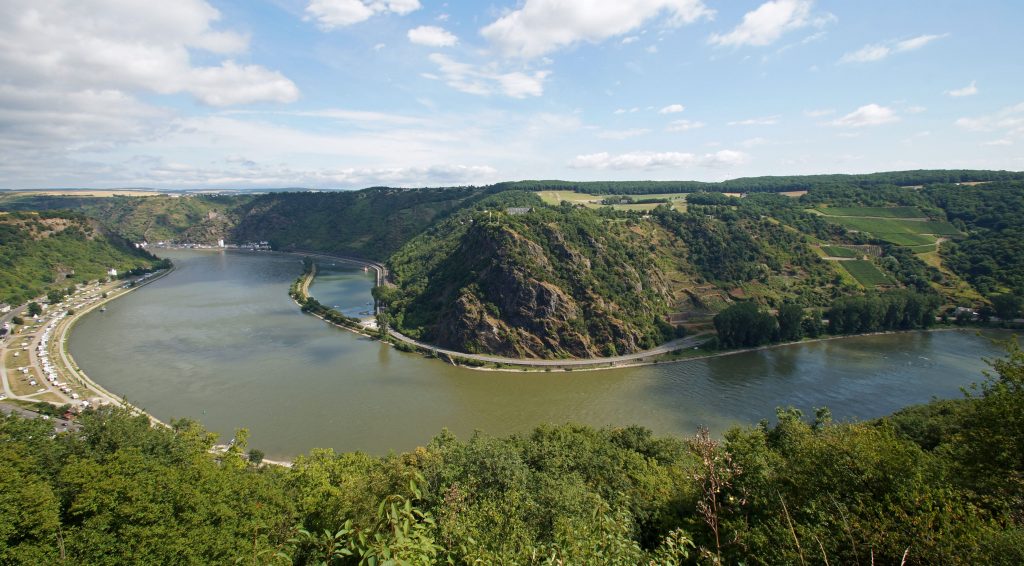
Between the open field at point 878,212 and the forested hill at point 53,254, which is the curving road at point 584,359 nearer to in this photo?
the open field at point 878,212

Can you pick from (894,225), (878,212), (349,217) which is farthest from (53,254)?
(878,212)

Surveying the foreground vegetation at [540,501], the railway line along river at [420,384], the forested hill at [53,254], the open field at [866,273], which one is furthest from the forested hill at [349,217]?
the foreground vegetation at [540,501]

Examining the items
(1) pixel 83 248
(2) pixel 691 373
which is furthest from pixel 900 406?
(1) pixel 83 248

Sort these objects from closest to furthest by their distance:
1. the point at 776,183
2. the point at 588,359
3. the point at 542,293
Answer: the point at 588,359 < the point at 542,293 < the point at 776,183

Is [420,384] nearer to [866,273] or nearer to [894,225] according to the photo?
[866,273]

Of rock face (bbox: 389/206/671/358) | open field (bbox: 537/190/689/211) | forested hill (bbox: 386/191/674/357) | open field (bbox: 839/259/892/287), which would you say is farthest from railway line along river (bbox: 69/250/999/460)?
open field (bbox: 537/190/689/211)

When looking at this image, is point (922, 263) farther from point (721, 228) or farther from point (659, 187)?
point (659, 187)

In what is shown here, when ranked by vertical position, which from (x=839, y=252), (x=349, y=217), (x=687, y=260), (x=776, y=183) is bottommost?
(x=687, y=260)
